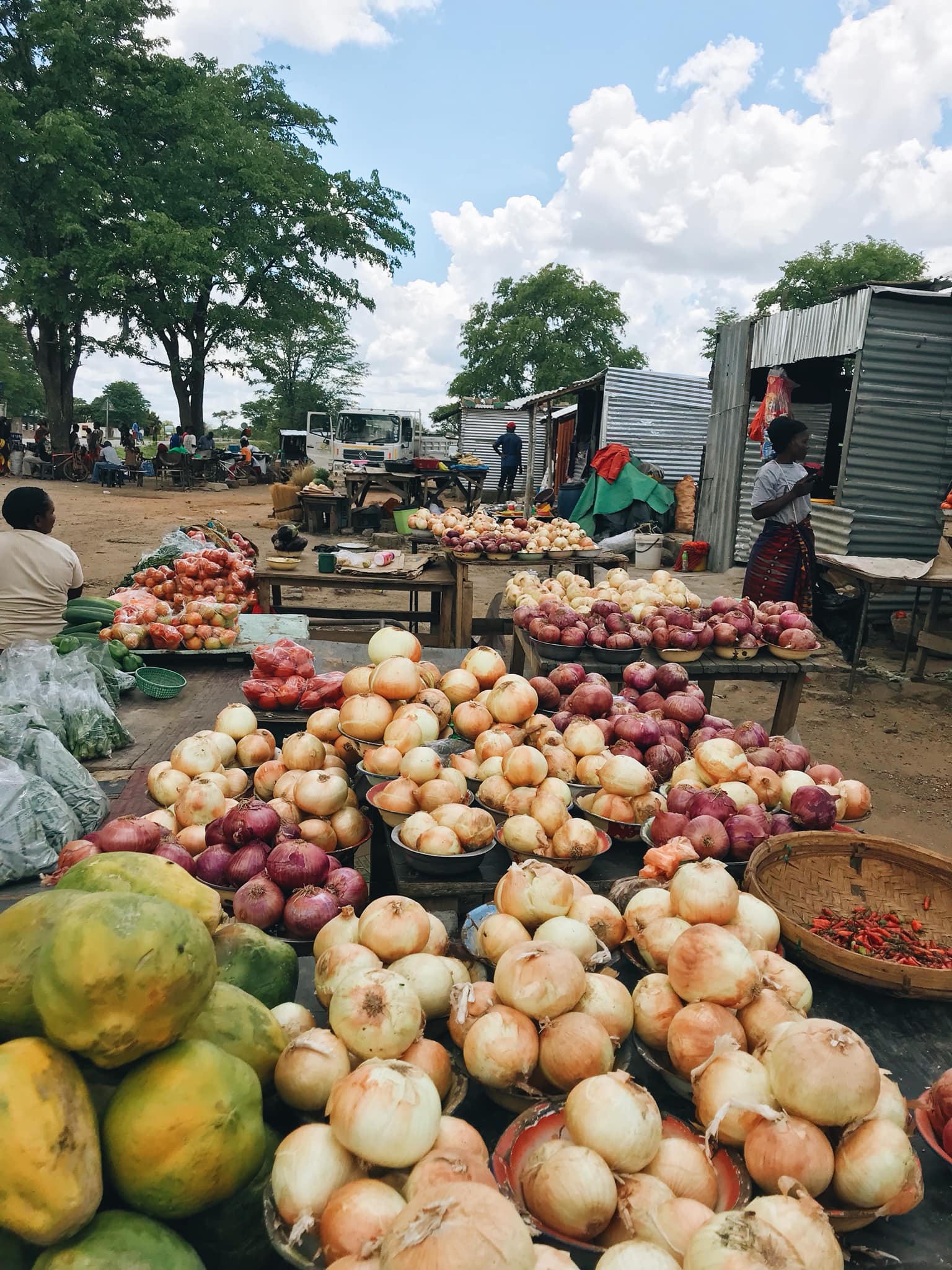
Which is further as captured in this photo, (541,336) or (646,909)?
(541,336)

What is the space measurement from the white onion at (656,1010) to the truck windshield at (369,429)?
2510 centimetres

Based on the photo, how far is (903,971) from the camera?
5.65 ft

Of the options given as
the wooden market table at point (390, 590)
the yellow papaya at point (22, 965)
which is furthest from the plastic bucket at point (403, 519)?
the yellow papaya at point (22, 965)

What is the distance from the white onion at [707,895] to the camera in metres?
1.68

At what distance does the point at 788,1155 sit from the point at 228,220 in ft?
99.2

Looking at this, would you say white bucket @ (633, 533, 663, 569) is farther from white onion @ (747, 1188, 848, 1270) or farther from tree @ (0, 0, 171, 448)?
tree @ (0, 0, 171, 448)

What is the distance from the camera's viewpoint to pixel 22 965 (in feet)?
3.66

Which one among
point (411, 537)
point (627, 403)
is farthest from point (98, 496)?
point (411, 537)

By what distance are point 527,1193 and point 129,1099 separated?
23.8 inches

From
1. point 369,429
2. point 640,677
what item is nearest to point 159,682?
point 640,677

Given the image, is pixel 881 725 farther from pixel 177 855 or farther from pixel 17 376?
pixel 17 376

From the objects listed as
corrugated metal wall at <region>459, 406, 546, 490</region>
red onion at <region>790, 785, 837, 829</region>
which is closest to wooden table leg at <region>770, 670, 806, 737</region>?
red onion at <region>790, 785, 837, 829</region>

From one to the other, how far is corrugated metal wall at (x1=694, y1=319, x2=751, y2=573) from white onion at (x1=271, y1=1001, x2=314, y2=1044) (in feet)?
38.7

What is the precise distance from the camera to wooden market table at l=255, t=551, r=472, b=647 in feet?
22.6
